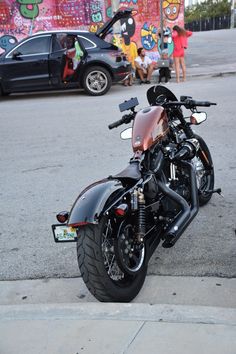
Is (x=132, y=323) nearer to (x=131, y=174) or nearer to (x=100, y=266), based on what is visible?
(x=100, y=266)

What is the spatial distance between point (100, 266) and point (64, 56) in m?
9.96

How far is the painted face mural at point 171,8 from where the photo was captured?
1642 cm

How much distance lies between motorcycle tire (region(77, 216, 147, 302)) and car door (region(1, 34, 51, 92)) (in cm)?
986

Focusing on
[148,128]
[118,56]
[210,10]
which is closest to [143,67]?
[118,56]

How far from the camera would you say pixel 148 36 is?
16578 millimetres

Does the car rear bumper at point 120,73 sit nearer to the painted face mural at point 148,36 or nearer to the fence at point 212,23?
the painted face mural at point 148,36

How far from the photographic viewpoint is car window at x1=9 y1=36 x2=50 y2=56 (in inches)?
475

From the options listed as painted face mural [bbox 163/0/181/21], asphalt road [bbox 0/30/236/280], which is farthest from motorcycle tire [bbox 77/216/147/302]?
painted face mural [bbox 163/0/181/21]

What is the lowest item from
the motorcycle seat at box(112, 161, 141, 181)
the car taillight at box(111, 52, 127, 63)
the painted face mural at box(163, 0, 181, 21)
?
the car taillight at box(111, 52, 127, 63)

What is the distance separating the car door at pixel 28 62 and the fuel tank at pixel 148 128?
356 inches

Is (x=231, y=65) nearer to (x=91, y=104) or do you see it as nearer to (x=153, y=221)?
(x=91, y=104)

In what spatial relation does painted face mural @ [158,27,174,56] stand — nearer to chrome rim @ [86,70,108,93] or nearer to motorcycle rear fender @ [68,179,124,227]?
chrome rim @ [86,70,108,93]

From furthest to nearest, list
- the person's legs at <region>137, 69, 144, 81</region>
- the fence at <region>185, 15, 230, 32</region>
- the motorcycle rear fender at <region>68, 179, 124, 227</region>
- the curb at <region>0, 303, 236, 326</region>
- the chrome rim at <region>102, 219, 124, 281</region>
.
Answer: the fence at <region>185, 15, 230, 32</region>
the person's legs at <region>137, 69, 144, 81</region>
the chrome rim at <region>102, 219, 124, 281</region>
the motorcycle rear fender at <region>68, 179, 124, 227</region>
the curb at <region>0, 303, 236, 326</region>

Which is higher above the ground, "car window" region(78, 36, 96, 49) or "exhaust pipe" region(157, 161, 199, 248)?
"car window" region(78, 36, 96, 49)
